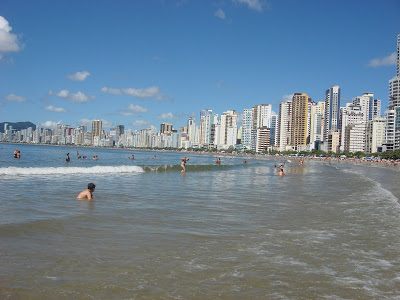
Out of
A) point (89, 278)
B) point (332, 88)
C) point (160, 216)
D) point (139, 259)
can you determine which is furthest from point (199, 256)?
point (332, 88)

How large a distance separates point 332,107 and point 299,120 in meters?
25.2

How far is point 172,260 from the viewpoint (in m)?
5.84

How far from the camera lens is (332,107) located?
19238cm

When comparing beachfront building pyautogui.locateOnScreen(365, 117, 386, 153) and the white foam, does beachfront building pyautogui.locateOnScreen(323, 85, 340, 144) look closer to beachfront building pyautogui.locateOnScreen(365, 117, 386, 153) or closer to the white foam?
beachfront building pyautogui.locateOnScreen(365, 117, 386, 153)

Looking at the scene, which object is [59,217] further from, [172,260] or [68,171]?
[68,171]

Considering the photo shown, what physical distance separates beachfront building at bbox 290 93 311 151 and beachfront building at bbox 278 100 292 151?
340 cm

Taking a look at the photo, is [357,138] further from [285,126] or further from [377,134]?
[285,126]

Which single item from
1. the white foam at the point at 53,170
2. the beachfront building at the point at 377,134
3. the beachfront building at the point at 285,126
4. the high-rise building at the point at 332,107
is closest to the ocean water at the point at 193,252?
the white foam at the point at 53,170

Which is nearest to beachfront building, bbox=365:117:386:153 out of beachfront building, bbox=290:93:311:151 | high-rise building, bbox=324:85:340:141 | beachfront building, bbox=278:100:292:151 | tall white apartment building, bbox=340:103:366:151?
tall white apartment building, bbox=340:103:366:151

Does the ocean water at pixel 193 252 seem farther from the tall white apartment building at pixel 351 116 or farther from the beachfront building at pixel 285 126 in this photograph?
the beachfront building at pixel 285 126

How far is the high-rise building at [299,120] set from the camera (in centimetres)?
18250

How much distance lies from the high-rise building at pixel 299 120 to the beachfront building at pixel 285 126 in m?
3.69

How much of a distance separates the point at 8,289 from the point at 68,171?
2474cm

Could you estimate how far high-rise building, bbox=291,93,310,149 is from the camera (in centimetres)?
18250
